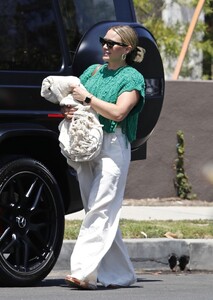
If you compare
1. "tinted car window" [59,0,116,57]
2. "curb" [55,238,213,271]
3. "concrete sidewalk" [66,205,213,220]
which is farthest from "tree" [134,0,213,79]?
"tinted car window" [59,0,116,57]

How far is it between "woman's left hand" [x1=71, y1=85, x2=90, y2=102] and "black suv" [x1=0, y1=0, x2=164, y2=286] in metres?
0.36

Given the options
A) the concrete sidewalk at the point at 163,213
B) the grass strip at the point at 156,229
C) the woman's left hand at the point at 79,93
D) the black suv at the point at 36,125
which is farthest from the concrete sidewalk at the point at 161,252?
the concrete sidewalk at the point at 163,213

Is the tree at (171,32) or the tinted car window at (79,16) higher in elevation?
the tinted car window at (79,16)

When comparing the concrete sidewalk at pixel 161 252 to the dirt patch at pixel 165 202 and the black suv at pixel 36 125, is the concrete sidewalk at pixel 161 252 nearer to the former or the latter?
the black suv at pixel 36 125

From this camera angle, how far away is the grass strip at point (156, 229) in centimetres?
915

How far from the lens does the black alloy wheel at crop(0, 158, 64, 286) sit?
705cm

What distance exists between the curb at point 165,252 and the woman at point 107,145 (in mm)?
1560

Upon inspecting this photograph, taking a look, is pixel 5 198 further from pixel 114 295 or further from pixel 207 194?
pixel 207 194

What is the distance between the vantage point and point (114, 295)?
6.80m

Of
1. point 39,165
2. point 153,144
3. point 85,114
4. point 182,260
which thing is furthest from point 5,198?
point 153,144

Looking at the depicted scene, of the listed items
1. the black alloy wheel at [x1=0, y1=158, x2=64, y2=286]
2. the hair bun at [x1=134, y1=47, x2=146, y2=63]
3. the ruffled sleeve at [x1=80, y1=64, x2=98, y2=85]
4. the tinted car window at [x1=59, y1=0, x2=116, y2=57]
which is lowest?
the black alloy wheel at [x1=0, y1=158, x2=64, y2=286]

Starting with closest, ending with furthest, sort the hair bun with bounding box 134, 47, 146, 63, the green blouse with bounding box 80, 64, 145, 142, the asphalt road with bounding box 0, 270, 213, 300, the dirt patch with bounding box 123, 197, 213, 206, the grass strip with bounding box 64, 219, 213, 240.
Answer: the asphalt road with bounding box 0, 270, 213, 300 < the green blouse with bounding box 80, 64, 145, 142 < the hair bun with bounding box 134, 47, 146, 63 < the grass strip with bounding box 64, 219, 213, 240 < the dirt patch with bounding box 123, 197, 213, 206

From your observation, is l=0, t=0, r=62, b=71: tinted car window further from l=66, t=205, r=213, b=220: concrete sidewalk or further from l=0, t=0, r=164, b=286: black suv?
l=66, t=205, r=213, b=220: concrete sidewalk

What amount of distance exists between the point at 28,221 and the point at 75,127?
732 millimetres
